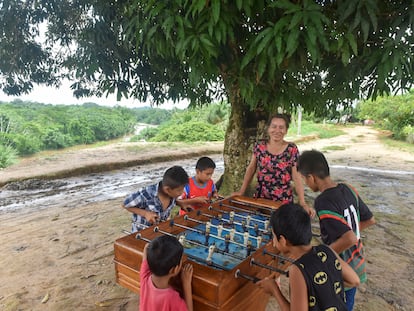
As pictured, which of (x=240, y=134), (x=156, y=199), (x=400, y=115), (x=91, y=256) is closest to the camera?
(x=156, y=199)

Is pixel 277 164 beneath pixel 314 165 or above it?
beneath

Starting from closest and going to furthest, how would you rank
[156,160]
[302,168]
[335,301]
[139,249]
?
[335,301]
[139,249]
[302,168]
[156,160]

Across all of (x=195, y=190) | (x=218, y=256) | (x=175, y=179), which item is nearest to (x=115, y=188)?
(x=195, y=190)

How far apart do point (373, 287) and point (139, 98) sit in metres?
4.15

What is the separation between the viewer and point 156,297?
1.45 metres

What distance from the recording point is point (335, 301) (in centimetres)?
132

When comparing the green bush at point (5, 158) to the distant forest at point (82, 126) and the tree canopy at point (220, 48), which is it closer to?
the distant forest at point (82, 126)

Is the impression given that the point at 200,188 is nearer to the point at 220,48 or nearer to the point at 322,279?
the point at 220,48

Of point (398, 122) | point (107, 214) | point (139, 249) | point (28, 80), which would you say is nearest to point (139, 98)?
point (107, 214)

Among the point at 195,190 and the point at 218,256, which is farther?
the point at 195,190

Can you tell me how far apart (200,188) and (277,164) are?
0.80 metres

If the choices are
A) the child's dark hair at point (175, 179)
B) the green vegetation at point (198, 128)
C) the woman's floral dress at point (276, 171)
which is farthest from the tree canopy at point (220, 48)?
the green vegetation at point (198, 128)

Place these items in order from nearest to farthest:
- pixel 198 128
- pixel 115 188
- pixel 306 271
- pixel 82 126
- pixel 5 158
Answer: pixel 306 271, pixel 115 188, pixel 5 158, pixel 198 128, pixel 82 126

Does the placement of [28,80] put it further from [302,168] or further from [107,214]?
[302,168]
